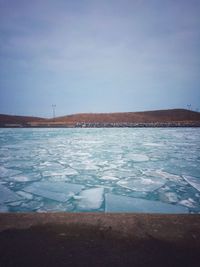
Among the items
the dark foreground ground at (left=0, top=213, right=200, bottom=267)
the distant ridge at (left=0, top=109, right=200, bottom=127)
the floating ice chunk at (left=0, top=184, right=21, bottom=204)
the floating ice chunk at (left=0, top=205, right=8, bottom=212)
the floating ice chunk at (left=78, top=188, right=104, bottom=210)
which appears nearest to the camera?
the dark foreground ground at (left=0, top=213, right=200, bottom=267)

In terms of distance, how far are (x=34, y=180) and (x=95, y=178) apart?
1.40m

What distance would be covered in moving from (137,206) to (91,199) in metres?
0.79

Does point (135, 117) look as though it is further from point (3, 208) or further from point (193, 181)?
point (3, 208)

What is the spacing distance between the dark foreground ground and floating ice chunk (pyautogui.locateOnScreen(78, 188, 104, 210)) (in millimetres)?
1283

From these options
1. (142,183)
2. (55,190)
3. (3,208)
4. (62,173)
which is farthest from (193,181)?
(3,208)

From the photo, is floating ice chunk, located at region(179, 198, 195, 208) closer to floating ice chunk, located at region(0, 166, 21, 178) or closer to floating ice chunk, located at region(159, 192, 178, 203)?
floating ice chunk, located at region(159, 192, 178, 203)

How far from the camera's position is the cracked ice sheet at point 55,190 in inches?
138

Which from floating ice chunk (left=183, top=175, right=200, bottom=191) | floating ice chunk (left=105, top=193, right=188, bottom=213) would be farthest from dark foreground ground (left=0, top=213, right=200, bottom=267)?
floating ice chunk (left=183, top=175, right=200, bottom=191)

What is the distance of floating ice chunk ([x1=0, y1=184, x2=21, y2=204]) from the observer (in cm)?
335

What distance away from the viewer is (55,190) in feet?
12.5

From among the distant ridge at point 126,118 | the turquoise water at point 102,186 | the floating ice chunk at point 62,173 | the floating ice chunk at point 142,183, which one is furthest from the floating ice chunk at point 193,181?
the distant ridge at point 126,118

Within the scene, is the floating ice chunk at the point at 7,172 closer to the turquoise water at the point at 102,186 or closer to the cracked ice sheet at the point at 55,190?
the turquoise water at the point at 102,186

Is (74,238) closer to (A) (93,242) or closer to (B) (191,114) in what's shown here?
(A) (93,242)

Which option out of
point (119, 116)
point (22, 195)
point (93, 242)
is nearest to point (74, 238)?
point (93, 242)
